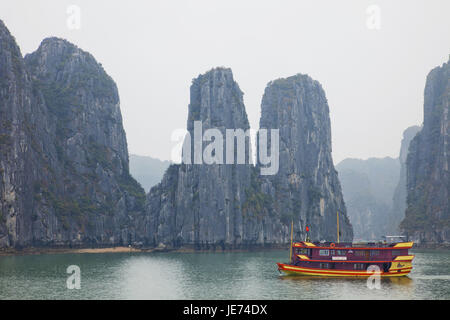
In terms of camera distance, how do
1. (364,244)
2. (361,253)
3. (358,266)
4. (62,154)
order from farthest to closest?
(62,154)
(364,244)
(361,253)
(358,266)

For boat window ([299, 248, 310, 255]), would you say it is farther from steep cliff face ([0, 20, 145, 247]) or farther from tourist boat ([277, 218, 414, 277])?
steep cliff face ([0, 20, 145, 247])

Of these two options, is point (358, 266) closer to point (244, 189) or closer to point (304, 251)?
point (304, 251)

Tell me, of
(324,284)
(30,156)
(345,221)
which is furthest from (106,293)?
(345,221)

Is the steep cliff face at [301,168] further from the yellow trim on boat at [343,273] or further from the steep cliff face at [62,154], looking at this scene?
the yellow trim on boat at [343,273]

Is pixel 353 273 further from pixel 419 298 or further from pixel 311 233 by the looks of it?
pixel 311 233

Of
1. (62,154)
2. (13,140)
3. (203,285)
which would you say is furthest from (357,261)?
(62,154)
